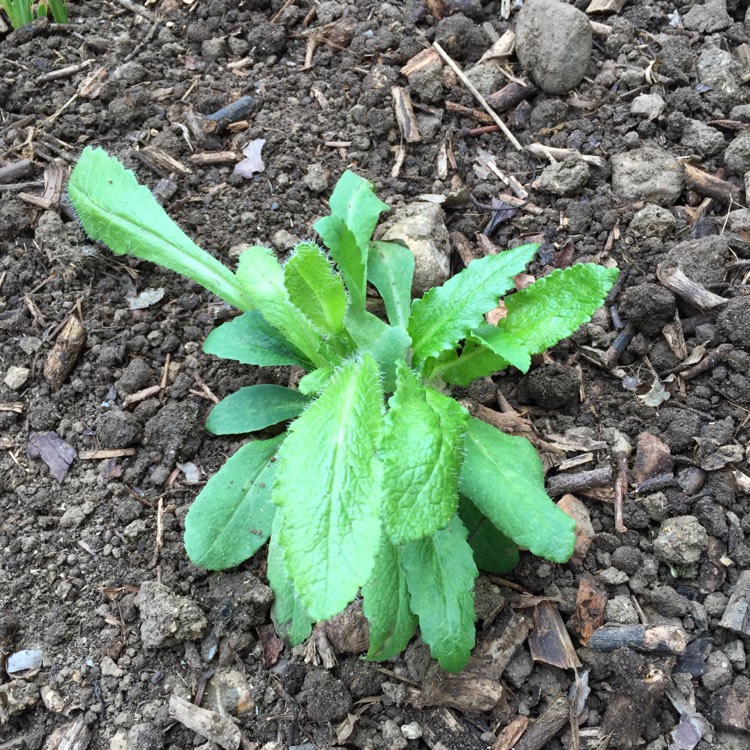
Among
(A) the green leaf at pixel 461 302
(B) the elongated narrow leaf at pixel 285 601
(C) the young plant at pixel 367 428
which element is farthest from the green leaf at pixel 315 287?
(B) the elongated narrow leaf at pixel 285 601

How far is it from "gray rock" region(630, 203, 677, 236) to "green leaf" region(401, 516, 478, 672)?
4.09 feet

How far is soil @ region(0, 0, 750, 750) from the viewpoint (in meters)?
1.80

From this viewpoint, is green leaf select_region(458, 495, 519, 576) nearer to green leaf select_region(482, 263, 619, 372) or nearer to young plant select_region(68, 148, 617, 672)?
young plant select_region(68, 148, 617, 672)

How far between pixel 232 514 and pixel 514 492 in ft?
2.55

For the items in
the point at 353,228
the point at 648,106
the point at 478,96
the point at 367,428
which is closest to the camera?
the point at 367,428

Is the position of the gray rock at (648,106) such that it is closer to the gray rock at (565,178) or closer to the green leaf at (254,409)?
the gray rock at (565,178)

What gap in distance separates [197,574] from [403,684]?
25.6 inches

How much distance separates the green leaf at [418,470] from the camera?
1.42 meters

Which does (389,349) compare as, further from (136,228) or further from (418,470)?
(136,228)

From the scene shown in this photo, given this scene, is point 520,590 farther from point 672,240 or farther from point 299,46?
point 299,46

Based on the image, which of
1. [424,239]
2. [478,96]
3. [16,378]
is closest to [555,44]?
[478,96]

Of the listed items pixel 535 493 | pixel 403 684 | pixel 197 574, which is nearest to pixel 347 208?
pixel 535 493

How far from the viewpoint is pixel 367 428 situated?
1611 mm

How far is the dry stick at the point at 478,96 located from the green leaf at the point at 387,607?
1613 millimetres
